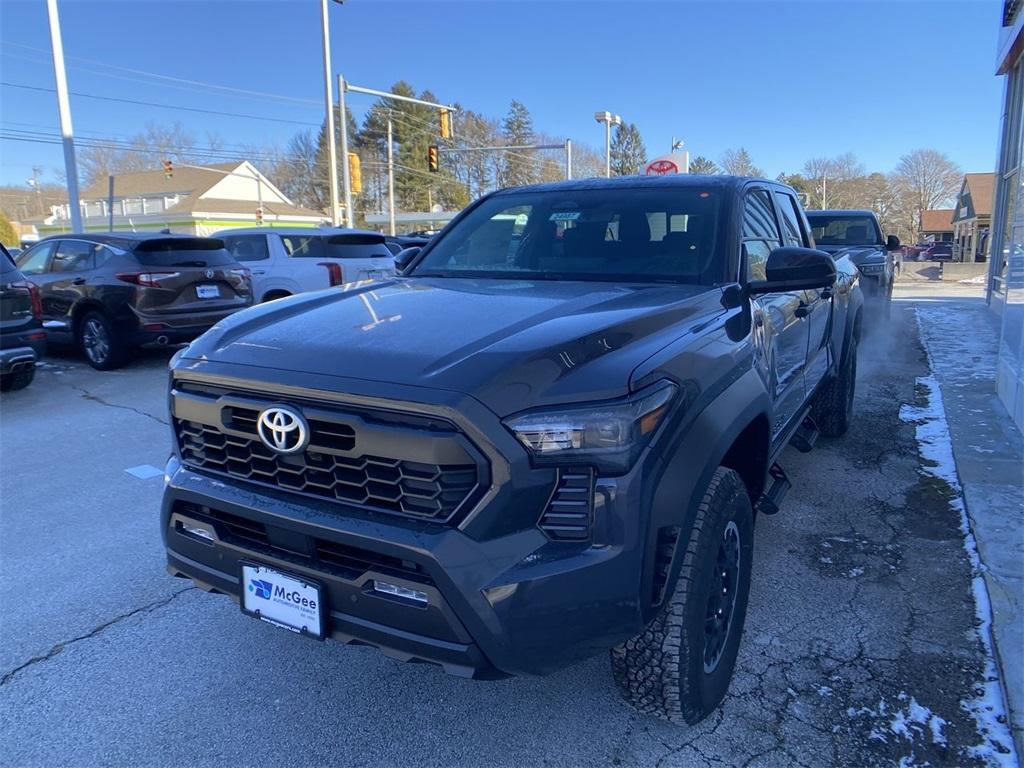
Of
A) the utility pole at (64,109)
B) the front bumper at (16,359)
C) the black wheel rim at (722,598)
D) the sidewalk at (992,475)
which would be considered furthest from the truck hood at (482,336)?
the utility pole at (64,109)

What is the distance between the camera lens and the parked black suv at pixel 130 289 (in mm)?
8430

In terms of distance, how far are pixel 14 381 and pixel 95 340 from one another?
1270 mm

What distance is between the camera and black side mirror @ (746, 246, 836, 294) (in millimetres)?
2900

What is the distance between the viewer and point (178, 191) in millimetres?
57062

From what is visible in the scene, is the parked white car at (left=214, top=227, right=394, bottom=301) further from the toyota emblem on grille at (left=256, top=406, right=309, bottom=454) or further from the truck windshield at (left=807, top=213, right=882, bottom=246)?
the toyota emblem on grille at (left=256, top=406, right=309, bottom=454)

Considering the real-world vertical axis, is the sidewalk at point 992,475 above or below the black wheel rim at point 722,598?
below

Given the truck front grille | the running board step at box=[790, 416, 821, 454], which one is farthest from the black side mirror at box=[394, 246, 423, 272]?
the running board step at box=[790, 416, 821, 454]

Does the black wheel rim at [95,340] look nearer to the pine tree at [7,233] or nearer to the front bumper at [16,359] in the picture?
the front bumper at [16,359]

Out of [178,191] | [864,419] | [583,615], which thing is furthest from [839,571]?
[178,191]

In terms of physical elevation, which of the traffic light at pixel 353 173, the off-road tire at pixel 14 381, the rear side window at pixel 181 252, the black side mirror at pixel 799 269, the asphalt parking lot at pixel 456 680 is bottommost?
the asphalt parking lot at pixel 456 680

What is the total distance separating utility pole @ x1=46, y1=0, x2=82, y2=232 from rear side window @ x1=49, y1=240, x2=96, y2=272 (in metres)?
5.64

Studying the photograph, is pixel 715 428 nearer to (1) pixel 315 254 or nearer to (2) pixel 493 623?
(2) pixel 493 623

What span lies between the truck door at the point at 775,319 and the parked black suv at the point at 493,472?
0.29 meters

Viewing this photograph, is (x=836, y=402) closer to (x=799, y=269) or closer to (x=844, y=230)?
(x=799, y=269)
